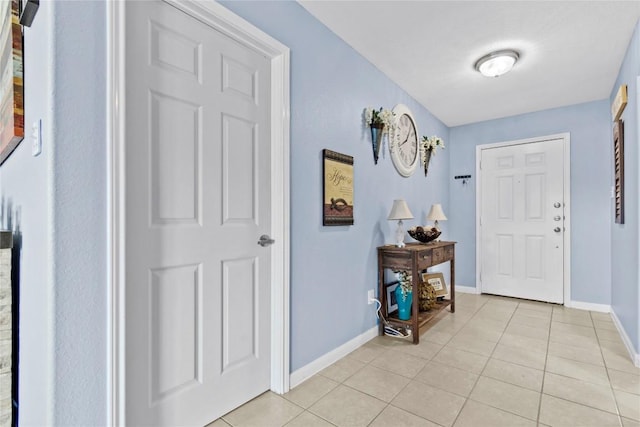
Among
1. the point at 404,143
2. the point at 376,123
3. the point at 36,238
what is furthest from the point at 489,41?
the point at 36,238

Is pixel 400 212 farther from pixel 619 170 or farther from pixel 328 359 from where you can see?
pixel 619 170

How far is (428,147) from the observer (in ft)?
12.4

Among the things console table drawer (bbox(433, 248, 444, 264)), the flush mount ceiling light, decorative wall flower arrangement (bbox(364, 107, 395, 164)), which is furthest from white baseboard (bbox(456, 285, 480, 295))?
the flush mount ceiling light

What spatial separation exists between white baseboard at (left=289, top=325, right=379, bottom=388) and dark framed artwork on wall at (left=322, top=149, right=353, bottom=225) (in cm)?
91

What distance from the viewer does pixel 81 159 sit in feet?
3.69

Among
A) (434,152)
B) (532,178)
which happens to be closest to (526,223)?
(532,178)

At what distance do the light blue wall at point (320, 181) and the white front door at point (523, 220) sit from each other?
199 cm

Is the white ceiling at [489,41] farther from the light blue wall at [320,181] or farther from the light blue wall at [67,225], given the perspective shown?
the light blue wall at [67,225]

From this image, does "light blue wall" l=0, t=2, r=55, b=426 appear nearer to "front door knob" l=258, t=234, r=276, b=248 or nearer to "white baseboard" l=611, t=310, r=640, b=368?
"front door knob" l=258, t=234, r=276, b=248

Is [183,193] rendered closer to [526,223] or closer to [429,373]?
[429,373]

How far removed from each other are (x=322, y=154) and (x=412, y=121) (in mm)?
1679

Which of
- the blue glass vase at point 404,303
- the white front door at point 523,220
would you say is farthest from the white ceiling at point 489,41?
the blue glass vase at point 404,303

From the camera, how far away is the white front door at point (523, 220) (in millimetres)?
3777

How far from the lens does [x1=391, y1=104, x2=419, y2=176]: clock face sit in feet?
10.2
